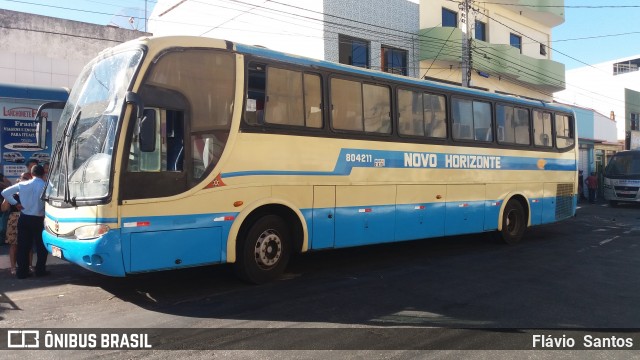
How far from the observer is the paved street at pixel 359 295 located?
5.65m

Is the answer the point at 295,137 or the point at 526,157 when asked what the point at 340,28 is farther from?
the point at 295,137

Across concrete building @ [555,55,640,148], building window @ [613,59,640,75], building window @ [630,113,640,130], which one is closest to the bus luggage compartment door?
concrete building @ [555,55,640,148]

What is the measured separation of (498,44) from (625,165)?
850 centimetres

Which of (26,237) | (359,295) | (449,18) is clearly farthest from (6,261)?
(449,18)

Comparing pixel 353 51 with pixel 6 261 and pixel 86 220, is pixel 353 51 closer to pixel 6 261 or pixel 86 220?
pixel 6 261

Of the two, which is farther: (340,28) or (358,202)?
(340,28)

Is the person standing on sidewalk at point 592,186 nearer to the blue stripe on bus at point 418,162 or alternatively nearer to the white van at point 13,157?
the blue stripe on bus at point 418,162

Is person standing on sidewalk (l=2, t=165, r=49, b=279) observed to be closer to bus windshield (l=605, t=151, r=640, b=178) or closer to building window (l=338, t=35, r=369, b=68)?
building window (l=338, t=35, r=369, b=68)

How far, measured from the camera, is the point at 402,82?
916cm

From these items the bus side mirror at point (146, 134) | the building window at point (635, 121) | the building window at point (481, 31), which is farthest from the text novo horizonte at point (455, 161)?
the building window at point (635, 121)

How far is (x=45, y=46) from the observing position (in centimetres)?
1673

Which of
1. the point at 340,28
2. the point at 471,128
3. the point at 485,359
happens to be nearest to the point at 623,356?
the point at 485,359

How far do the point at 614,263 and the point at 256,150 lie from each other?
23.9ft

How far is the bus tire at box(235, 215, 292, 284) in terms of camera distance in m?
7.00
